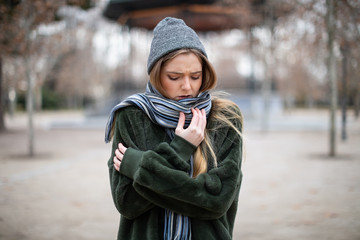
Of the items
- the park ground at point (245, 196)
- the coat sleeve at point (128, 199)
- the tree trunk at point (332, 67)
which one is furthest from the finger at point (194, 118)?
the tree trunk at point (332, 67)

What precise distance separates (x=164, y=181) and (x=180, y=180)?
66 mm

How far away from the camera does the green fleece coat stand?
1304 mm

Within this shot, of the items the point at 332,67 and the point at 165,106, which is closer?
the point at 165,106

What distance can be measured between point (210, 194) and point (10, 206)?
399 centimetres

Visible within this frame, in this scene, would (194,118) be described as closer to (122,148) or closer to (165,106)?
(165,106)

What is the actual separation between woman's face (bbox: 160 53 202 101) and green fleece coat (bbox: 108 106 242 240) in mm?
175

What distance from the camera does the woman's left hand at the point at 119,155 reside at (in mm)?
1413

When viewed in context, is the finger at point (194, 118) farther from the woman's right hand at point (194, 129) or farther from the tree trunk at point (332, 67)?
the tree trunk at point (332, 67)

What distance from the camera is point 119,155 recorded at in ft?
4.66

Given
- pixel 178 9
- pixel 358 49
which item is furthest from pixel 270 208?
pixel 178 9

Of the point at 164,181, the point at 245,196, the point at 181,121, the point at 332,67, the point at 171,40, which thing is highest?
the point at 332,67

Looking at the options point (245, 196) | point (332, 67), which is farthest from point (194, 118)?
point (332, 67)

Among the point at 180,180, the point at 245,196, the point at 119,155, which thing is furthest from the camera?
the point at 245,196

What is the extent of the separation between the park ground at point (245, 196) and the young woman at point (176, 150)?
46 centimetres
